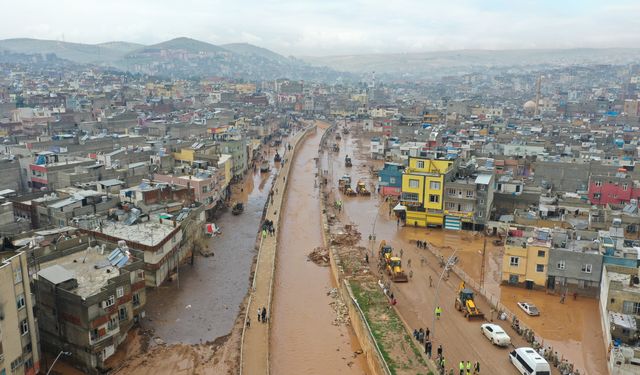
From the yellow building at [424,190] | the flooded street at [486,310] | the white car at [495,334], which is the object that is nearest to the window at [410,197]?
the yellow building at [424,190]

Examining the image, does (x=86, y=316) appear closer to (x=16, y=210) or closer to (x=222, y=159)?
(x=16, y=210)

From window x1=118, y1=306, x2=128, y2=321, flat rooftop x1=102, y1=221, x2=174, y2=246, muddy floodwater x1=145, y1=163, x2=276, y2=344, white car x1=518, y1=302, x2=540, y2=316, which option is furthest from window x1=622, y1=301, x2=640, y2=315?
flat rooftop x1=102, y1=221, x2=174, y2=246

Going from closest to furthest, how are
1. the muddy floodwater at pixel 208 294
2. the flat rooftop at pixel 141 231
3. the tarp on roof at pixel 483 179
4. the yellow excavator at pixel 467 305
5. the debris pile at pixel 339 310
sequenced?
1. the yellow excavator at pixel 467 305
2. the muddy floodwater at pixel 208 294
3. the debris pile at pixel 339 310
4. the flat rooftop at pixel 141 231
5. the tarp on roof at pixel 483 179

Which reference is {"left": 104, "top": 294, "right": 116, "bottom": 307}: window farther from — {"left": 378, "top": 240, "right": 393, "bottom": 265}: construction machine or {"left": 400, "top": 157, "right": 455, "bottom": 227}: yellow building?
{"left": 400, "top": 157, "right": 455, "bottom": 227}: yellow building

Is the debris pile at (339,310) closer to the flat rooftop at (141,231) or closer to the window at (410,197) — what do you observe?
the flat rooftop at (141,231)

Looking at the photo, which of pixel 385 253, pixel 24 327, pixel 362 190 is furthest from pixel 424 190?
pixel 24 327
